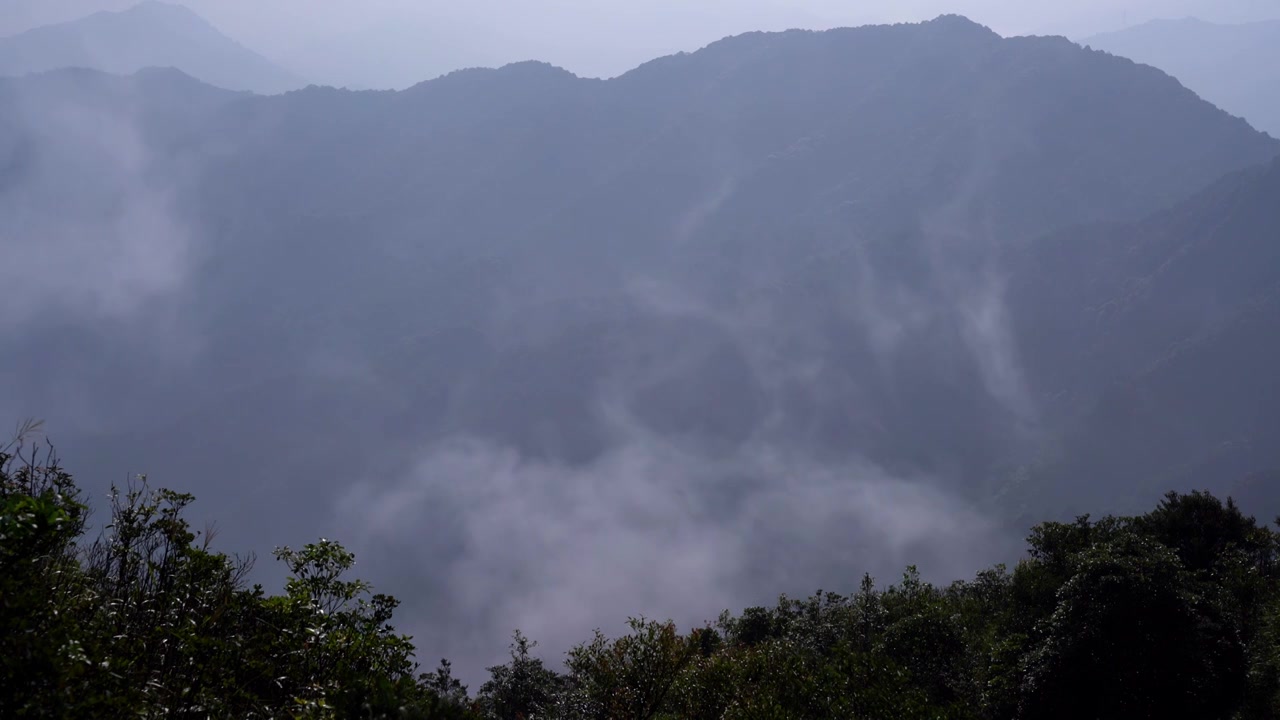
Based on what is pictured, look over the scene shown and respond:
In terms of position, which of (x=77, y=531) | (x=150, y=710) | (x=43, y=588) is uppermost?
(x=77, y=531)

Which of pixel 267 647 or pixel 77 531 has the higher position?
pixel 77 531

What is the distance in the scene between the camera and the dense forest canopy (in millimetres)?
9500

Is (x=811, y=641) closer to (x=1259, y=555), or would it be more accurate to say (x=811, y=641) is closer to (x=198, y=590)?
(x=1259, y=555)

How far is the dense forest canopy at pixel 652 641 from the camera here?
9.50 metres

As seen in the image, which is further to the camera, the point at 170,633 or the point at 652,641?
the point at 652,641

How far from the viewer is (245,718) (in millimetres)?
11914

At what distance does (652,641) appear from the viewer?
23.3 meters

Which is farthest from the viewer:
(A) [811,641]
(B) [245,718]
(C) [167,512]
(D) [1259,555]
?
(A) [811,641]

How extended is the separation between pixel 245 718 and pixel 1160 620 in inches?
1035

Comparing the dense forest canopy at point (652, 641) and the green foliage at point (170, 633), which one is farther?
the dense forest canopy at point (652, 641)

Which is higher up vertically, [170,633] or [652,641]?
[652,641]

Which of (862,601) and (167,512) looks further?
(862,601)

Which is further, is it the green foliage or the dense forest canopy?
the dense forest canopy

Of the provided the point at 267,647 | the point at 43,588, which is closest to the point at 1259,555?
the point at 267,647
